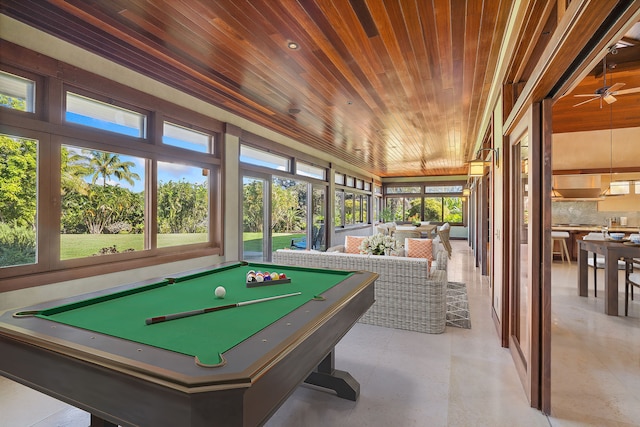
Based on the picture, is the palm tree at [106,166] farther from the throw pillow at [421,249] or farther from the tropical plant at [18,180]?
the throw pillow at [421,249]

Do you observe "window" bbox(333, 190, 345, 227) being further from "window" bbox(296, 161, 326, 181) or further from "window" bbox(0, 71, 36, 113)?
"window" bbox(0, 71, 36, 113)

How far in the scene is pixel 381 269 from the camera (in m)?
3.65

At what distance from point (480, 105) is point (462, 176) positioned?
31.5ft

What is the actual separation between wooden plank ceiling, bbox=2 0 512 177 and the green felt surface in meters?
1.97

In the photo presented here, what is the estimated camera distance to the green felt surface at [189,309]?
122cm

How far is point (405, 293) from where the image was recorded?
11.7 feet

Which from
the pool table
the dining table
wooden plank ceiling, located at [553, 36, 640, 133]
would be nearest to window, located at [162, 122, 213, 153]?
the pool table

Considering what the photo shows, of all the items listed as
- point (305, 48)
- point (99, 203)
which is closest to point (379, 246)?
point (305, 48)

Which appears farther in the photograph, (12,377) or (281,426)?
(281,426)

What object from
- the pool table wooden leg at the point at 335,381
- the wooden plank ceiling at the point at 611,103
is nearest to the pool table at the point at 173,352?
the pool table wooden leg at the point at 335,381

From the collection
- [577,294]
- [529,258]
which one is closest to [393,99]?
[529,258]

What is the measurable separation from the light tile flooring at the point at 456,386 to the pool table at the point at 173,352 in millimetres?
780

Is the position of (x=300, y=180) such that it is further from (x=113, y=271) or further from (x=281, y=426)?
(x=281, y=426)

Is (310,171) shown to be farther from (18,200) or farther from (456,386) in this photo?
(456,386)
